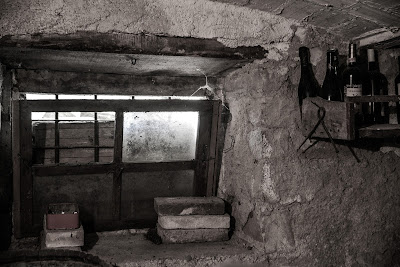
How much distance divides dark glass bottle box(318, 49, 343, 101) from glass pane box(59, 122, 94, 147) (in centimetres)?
149

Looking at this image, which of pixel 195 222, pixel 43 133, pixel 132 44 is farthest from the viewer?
pixel 43 133

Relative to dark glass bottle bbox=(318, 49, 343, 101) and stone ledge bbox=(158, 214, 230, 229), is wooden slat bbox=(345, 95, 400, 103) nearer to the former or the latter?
dark glass bottle bbox=(318, 49, 343, 101)

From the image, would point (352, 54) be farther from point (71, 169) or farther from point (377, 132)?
point (71, 169)

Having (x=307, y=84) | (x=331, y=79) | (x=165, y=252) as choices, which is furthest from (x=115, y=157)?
(x=331, y=79)

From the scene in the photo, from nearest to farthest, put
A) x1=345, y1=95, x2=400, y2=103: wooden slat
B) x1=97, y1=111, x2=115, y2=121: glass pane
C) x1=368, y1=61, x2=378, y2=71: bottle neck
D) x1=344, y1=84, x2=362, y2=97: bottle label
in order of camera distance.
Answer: x1=345, y1=95, x2=400, y2=103: wooden slat → x1=344, y1=84, x2=362, y2=97: bottle label → x1=368, y1=61, x2=378, y2=71: bottle neck → x1=97, y1=111, x2=115, y2=121: glass pane

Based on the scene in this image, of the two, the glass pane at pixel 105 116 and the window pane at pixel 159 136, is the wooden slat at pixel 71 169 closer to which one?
the window pane at pixel 159 136

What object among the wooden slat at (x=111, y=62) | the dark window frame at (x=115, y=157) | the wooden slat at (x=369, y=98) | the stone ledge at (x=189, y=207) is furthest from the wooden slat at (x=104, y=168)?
the wooden slat at (x=369, y=98)

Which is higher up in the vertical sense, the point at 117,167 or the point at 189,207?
the point at 117,167

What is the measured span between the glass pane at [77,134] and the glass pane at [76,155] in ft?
0.15

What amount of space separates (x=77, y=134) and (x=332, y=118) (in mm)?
1605

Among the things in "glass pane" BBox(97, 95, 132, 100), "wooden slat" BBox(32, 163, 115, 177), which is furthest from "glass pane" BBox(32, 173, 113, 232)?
"glass pane" BBox(97, 95, 132, 100)

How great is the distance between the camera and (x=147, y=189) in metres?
2.32

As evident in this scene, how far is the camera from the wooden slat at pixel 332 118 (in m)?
1.59

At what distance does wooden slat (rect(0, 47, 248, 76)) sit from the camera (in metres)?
1.67
